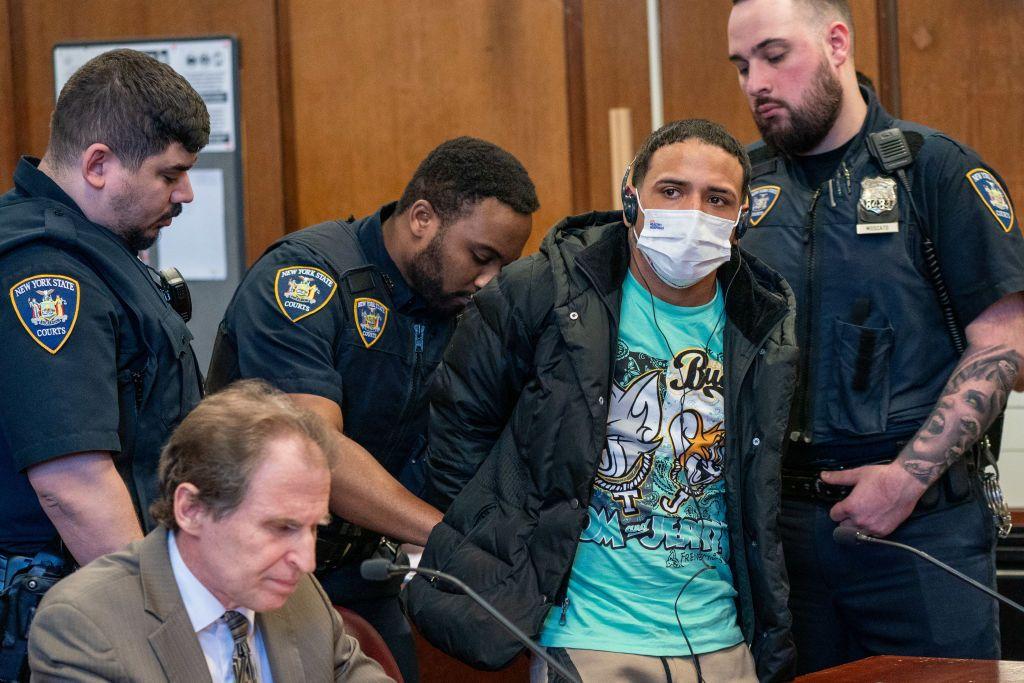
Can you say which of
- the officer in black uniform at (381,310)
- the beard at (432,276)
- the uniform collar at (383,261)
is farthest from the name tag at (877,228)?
the uniform collar at (383,261)

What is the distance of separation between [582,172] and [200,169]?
1.22m

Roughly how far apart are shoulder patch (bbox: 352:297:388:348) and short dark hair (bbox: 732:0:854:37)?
104 cm

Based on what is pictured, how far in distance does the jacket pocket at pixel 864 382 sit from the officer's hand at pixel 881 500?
0.10 metres

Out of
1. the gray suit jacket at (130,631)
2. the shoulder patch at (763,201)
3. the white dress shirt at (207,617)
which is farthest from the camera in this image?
the shoulder patch at (763,201)

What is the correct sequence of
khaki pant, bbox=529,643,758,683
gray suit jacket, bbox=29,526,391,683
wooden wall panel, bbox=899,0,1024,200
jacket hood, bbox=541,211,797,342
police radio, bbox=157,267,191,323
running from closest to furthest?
gray suit jacket, bbox=29,526,391,683 < khaki pant, bbox=529,643,758,683 < jacket hood, bbox=541,211,797,342 < police radio, bbox=157,267,191,323 < wooden wall panel, bbox=899,0,1024,200

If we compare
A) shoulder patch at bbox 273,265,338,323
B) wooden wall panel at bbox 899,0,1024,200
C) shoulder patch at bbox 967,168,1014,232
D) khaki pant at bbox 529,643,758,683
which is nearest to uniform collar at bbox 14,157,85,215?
shoulder patch at bbox 273,265,338,323

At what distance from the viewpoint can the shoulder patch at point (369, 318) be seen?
2.54 meters

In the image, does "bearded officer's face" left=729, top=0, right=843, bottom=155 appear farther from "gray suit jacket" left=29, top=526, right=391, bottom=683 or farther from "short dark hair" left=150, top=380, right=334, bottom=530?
"gray suit jacket" left=29, top=526, right=391, bottom=683

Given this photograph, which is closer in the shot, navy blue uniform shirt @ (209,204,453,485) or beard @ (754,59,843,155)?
navy blue uniform shirt @ (209,204,453,485)

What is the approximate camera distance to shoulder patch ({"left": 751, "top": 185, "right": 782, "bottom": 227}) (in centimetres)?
266

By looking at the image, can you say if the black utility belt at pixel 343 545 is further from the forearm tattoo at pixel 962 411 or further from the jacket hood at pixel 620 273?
the forearm tattoo at pixel 962 411

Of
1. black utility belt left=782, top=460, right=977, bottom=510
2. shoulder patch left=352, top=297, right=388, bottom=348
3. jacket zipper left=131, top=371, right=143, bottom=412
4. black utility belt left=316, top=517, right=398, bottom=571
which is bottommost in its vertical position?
black utility belt left=316, top=517, right=398, bottom=571

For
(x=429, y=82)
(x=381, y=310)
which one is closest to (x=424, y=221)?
(x=381, y=310)

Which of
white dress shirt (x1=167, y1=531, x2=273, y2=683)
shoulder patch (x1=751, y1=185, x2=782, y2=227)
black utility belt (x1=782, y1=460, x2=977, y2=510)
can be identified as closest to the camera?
white dress shirt (x1=167, y1=531, x2=273, y2=683)
